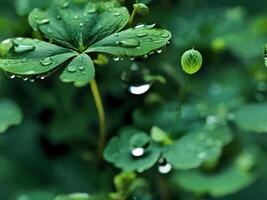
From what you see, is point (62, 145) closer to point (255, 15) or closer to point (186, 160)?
point (186, 160)

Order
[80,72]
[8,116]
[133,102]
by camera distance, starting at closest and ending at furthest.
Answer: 1. [80,72]
2. [8,116]
3. [133,102]

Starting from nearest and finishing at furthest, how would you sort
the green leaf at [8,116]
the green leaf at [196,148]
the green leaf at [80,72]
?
1. the green leaf at [80,72]
2. the green leaf at [196,148]
3. the green leaf at [8,116]

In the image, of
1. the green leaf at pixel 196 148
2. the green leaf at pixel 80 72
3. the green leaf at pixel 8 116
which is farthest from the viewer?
the green leaf at pixel 8 116

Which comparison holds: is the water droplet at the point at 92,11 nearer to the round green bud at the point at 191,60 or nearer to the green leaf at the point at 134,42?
the green leaf at the point at 134,42

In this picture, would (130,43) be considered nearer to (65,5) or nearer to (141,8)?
(141,8)

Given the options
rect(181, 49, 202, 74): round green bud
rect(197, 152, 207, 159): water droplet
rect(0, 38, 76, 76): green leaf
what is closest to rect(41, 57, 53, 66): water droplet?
rect(0, 38, 76, 76): green leaf

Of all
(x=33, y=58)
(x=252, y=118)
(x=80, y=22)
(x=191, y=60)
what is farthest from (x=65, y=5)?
(x=252, y=118)

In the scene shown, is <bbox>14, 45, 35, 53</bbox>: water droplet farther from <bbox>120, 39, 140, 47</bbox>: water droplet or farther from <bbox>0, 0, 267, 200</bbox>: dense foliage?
<bbox>120, 39, 140, 47</bbox>: water droplet

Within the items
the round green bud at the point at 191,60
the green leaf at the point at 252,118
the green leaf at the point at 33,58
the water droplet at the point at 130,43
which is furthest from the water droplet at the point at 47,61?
the green leaf at the point at 252,118
